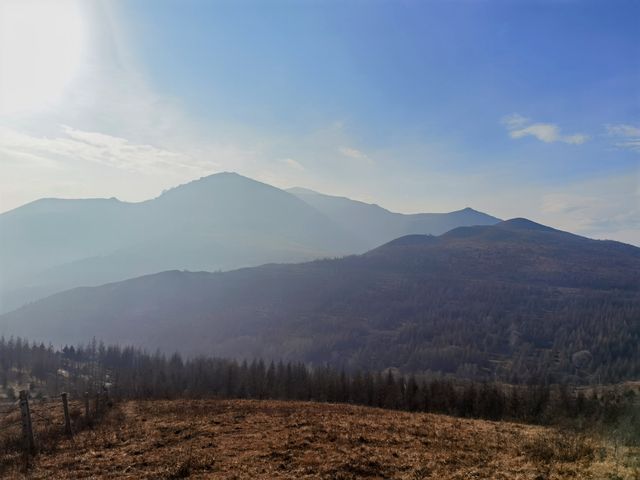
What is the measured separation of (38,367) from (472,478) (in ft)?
529

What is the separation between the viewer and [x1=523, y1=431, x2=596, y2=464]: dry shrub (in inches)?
652

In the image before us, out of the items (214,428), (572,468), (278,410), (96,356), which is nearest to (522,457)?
(572,468)

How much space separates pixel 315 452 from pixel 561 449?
9853 millimetres

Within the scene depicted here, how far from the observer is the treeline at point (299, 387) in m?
59.1

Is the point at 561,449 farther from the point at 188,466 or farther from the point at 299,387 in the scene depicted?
the point at 299,387

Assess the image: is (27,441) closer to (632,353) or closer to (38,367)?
(38,367)

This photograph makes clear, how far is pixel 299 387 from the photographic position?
299 ft

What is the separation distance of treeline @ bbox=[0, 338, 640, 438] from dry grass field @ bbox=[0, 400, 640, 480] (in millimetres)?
13823

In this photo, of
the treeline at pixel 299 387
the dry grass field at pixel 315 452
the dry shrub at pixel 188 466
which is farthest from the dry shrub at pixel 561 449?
the dry shrub at pixel 188 466

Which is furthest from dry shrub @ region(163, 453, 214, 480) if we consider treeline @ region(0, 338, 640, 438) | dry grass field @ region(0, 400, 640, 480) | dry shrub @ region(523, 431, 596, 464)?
treeline @ region(0, 338, 640, 438)

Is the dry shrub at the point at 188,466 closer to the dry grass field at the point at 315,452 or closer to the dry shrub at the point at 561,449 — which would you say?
the dry grass field at the point at 315,452

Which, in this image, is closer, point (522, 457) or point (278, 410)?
point (522, 457)

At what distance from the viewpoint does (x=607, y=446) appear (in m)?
18.5

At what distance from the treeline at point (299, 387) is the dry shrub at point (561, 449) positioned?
11306 mm
